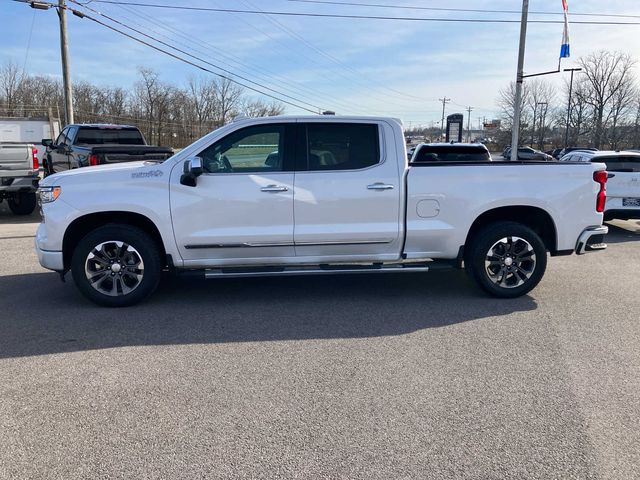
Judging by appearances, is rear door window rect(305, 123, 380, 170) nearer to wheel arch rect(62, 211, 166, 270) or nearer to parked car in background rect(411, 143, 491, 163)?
wheel arch rect(62, 211, 166, 270)

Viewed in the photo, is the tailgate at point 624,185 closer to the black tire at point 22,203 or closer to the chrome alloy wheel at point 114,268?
the chrome alloy wheel at point 114,268

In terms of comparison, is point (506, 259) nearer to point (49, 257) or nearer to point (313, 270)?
point (313, 270)

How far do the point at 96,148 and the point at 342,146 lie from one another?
6.65 m

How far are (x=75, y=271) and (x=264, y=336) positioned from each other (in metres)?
2.17

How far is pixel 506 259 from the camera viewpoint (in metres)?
5.89

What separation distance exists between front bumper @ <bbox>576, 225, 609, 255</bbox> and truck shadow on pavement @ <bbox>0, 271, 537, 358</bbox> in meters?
0.89

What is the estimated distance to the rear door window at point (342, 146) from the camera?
568 cm

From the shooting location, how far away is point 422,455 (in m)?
2.99

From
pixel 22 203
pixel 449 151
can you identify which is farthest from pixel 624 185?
pixel 22 203

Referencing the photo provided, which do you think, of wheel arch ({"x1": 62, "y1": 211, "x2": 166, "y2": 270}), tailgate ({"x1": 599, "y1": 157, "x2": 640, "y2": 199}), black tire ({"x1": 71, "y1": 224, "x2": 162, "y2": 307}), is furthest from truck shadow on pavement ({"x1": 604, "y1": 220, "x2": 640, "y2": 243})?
black tire ({"x1": 71, "y1": 224, "x2": 162, "y2": 307})

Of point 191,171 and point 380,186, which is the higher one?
point 191,171

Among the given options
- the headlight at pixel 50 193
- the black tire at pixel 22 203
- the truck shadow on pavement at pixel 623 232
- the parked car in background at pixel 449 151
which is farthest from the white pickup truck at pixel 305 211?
the black tire at pixel 22 203

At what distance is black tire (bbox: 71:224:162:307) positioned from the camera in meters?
5.44

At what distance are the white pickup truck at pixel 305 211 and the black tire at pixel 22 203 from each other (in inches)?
307
